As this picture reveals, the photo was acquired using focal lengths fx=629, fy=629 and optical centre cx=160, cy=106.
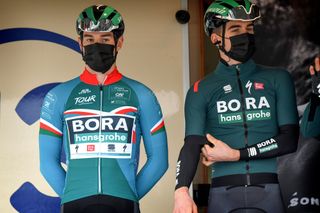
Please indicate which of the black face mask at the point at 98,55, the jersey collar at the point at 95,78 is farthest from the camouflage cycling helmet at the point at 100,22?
the jersey collar at the point at 95,78

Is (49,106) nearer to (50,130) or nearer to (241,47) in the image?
(50,130)

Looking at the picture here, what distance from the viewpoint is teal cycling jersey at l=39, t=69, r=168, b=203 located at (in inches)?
137

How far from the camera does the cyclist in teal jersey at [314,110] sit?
349cm

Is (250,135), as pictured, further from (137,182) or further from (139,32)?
(139,32)

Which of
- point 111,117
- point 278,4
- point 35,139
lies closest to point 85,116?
point 111,117

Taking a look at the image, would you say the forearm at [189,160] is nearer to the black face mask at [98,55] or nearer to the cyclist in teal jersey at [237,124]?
the cyclist in teal jersey at [237,124]

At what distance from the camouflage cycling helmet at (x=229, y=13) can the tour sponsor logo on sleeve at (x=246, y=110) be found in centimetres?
45

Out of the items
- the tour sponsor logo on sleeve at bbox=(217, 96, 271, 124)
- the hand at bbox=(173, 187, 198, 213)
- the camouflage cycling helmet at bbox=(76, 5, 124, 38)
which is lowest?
the hand at bbox=(173, 187, 198, 213)

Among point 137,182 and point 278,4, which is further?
point 278,4

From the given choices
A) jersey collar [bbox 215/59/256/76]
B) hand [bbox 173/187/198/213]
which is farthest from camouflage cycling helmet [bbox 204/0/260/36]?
hand [bbox 173/187/198/213]

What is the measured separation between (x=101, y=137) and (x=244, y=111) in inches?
31.8

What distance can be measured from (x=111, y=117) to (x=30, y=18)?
1.76 m

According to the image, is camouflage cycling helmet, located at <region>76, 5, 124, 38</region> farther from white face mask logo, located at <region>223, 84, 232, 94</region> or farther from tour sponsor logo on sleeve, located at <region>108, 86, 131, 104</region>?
white face mask logo, located at <region>223, 84, 232, 94</region>

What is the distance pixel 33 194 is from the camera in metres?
4.80
